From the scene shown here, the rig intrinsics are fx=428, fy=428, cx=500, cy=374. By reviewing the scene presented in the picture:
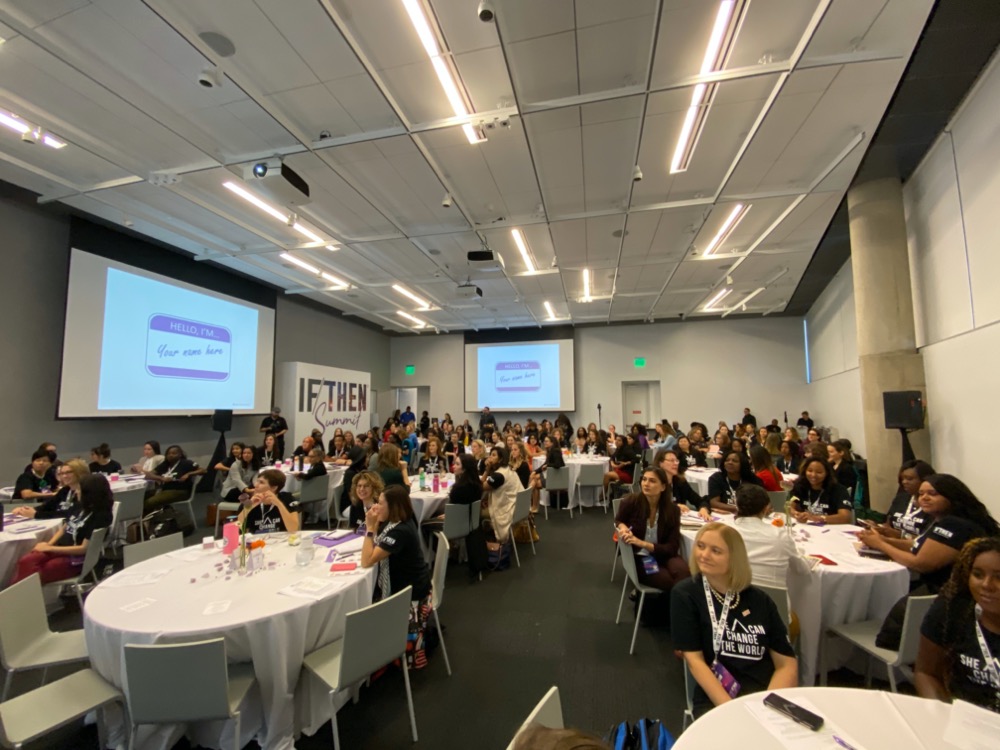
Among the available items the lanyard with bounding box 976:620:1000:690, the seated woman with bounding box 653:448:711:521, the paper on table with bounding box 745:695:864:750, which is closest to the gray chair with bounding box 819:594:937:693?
the lanyard with bounding box 976:620:1000:690

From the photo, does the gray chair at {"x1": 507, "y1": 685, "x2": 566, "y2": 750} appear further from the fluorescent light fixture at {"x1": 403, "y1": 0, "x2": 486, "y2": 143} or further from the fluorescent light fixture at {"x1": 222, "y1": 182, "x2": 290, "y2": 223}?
the fluorescent light fixture at {"x1": 222, "y1": 182, "x2": 290, "y2": 223}

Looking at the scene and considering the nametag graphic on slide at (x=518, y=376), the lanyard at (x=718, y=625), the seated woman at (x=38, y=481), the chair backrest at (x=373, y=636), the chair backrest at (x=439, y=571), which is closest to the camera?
the lanyard at (x=718, y=625)

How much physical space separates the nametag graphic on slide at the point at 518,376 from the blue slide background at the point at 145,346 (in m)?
7.36

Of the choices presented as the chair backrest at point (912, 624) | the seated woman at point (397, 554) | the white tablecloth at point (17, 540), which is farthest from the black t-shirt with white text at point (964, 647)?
the white tablecloth at point (17, 540)

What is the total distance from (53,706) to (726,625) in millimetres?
3021

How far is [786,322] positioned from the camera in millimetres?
12695

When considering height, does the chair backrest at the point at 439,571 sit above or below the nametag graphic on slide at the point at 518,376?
below

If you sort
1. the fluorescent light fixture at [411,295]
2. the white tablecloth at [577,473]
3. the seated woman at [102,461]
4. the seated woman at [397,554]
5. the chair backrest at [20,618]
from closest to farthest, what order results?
the chair backrest at [20,618] < the seated woman at [397,554] < the seated woman at [102,461] < the white tablecloth at [577,473] < the fluorescent light fixture at [411,295]

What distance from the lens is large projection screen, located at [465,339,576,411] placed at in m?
13.7

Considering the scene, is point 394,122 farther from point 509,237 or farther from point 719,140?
point 719,140

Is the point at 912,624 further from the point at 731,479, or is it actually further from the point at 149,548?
the point at 149,548

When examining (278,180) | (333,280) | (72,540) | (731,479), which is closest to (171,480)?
(72,540)

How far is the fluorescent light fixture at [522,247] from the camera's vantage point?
699cm

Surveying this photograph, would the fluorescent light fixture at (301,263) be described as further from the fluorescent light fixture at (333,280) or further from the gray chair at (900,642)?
the gray chair at (900,642)
